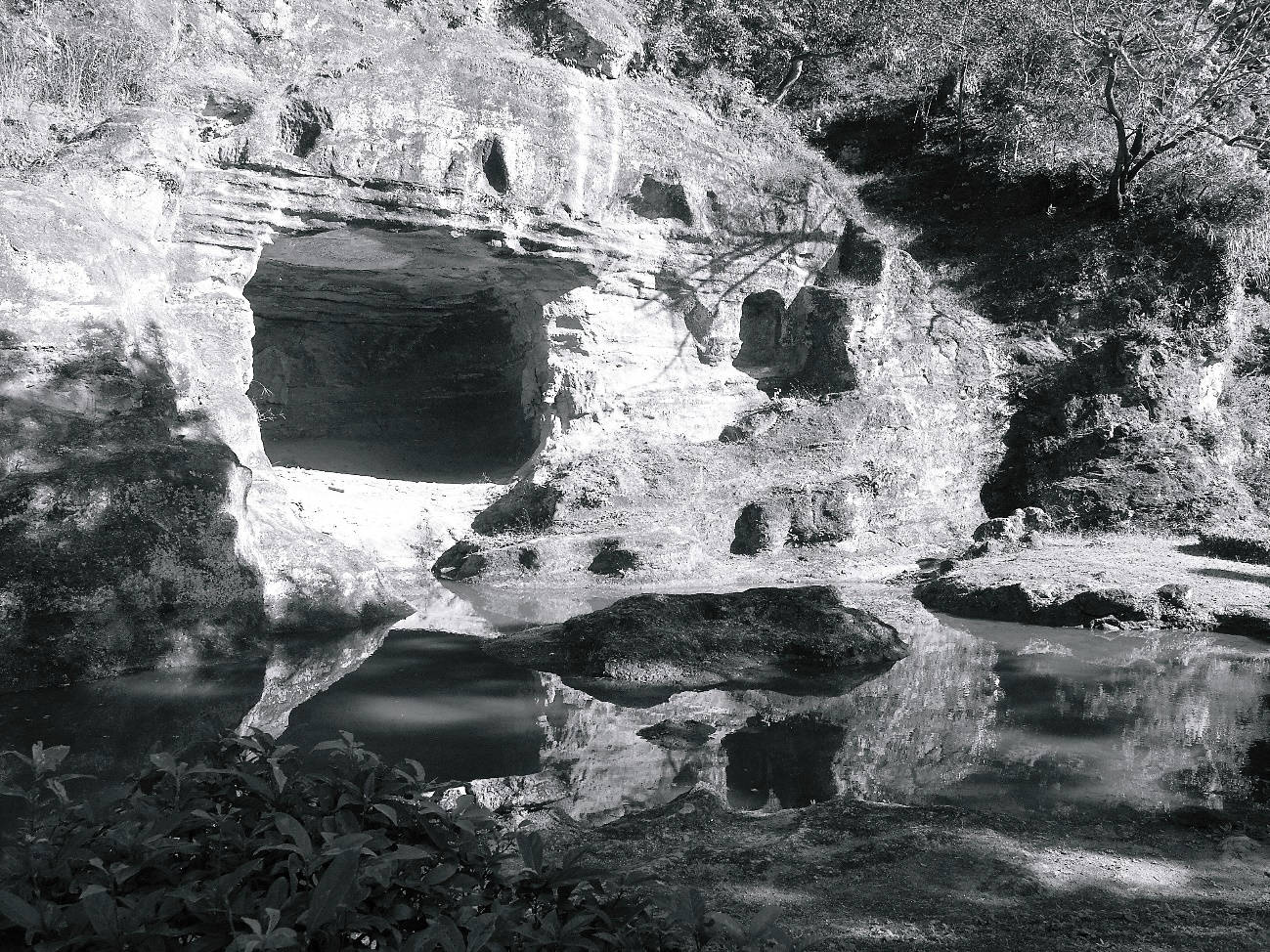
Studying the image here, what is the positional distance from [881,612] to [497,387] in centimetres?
870

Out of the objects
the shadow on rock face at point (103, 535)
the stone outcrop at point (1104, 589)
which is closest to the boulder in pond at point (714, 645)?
the stone outcrop at point (1104, 589)

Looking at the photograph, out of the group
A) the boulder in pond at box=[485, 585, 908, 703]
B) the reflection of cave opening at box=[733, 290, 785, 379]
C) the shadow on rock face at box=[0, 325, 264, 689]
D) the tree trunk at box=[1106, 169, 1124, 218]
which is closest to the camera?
the shadow on rock face at box=[0, 325, 264, 689]

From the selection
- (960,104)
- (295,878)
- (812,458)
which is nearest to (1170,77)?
(960,104)

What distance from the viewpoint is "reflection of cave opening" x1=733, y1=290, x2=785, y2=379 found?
14195mm

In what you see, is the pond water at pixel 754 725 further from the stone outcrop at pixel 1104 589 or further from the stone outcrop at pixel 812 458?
the stone outcrop at pixel 812 458

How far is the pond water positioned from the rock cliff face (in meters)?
1.01

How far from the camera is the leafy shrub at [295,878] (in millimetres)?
1480

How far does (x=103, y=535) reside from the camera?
6602mm

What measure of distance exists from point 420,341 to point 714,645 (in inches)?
407

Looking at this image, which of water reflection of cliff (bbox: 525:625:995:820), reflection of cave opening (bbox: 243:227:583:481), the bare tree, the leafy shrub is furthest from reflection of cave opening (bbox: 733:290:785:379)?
the leafy shrub

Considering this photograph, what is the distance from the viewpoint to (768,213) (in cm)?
1362

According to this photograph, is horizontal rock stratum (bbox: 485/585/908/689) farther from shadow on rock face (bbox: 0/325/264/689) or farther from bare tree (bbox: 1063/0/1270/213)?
bare tree (bbox: 1063/0/1270/213)

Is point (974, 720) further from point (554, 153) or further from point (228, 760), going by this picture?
point (554, 153)

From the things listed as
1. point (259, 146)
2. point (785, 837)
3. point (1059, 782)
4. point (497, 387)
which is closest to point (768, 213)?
point (497, 387)
